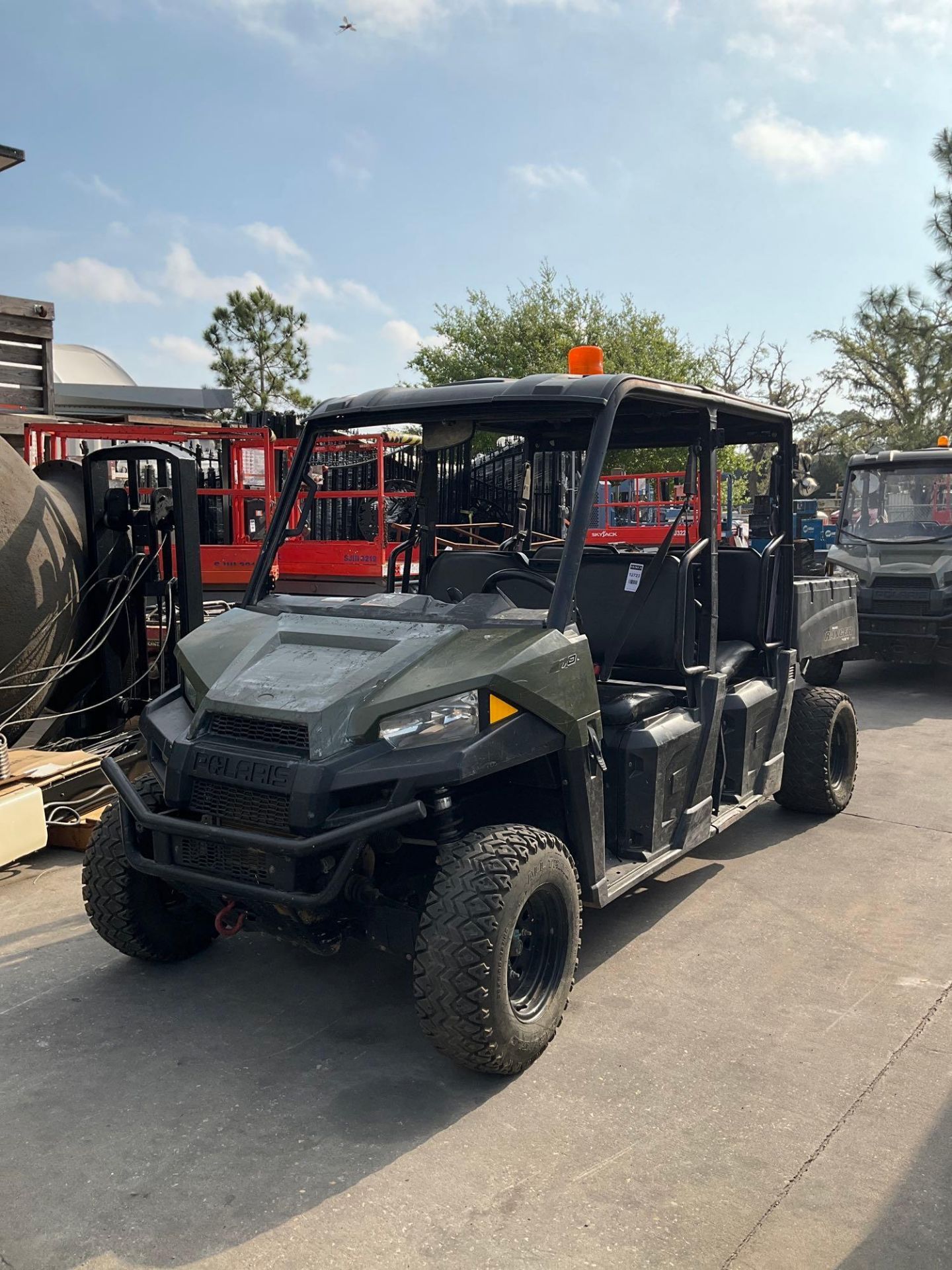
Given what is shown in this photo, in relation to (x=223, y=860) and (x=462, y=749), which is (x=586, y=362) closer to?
(x=462, y=749)

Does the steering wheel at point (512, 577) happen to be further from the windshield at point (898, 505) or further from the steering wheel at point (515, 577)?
the windshield at point (898, 505)

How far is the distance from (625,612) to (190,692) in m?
1.84

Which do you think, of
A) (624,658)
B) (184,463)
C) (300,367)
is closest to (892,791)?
(624,658)

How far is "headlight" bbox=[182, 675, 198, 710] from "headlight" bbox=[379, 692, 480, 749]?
30.8 inches

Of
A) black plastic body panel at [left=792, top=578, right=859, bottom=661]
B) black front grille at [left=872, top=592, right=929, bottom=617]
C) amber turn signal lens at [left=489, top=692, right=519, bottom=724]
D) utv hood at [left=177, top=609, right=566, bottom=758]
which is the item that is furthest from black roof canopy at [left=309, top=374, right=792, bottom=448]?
black front grille at [left=872, top=592, right=929, bottom=617]

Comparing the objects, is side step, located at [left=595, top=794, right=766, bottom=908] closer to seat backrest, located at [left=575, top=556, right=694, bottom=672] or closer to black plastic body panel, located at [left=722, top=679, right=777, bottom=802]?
black plastic body panel, located at [left=722, top=679, right=777, bottom=802]

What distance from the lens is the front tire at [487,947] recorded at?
298 cm

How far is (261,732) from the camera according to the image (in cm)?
319

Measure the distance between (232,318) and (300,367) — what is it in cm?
335

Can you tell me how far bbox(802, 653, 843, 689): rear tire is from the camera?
30.7 ft

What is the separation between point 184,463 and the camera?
587cm

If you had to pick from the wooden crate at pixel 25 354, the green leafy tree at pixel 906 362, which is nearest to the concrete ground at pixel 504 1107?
the wooden crate at pixel 25 354

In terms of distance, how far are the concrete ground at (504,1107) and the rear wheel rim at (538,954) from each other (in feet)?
0.74

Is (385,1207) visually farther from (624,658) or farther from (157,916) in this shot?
(624,658)
